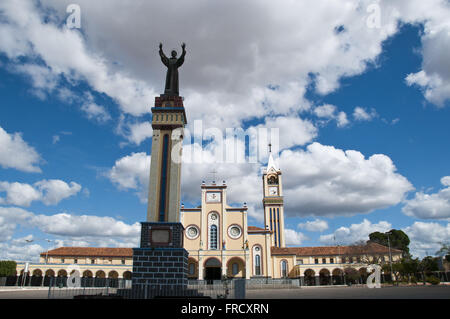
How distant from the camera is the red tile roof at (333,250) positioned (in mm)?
52500

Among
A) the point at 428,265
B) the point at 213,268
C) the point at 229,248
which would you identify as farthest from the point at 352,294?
the point at 428,265

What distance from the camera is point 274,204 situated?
5872cm

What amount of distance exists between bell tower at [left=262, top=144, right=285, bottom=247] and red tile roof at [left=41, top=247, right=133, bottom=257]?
24.0 metres

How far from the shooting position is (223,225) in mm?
46375

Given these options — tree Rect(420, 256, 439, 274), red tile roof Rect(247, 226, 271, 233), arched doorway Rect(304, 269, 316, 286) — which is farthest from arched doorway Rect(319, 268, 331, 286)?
red tile roof Rect(247, 226, 271, 233)

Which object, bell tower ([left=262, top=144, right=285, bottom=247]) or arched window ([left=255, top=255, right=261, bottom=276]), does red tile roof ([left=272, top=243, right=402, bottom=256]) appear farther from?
arched window ([left=255, top=255, right=261, bottom=276])

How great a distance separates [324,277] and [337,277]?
2.25 metres

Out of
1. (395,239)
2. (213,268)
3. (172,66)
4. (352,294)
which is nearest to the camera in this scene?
(352,294)

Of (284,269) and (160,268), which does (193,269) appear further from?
(160,268)

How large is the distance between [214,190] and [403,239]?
5320cm

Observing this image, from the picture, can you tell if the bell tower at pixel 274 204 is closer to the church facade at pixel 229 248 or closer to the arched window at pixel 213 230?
the church facade at pixel 229 248

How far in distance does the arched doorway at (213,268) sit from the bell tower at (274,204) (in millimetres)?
13375

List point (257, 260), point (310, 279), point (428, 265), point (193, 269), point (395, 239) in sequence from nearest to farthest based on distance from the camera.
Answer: point (193, 269) < point (257, 260) < point (428, 265) < point (310, 279) < point (395, 239)

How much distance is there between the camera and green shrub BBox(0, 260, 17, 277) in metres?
49.0
